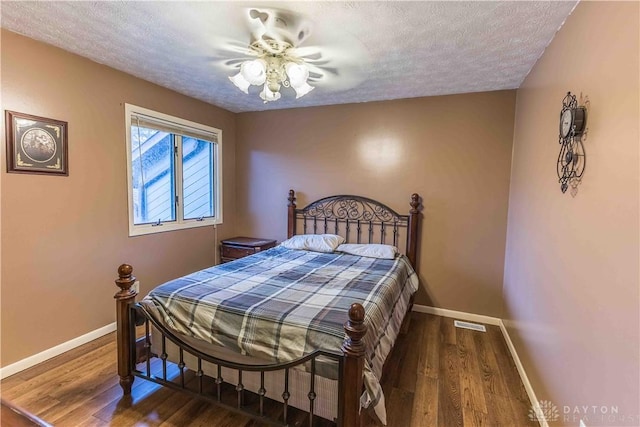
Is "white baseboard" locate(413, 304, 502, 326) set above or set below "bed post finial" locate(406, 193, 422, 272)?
below

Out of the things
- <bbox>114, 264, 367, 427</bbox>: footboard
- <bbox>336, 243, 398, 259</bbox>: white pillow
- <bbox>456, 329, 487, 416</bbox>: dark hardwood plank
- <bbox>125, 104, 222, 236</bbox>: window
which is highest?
<bbox>125, 104, 222, 236</bbox>: window

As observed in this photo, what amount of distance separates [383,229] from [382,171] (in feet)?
2.22

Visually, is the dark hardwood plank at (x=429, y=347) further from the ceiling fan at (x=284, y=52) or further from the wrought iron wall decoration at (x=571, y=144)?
the ceiling fan at (x=284, y=52)

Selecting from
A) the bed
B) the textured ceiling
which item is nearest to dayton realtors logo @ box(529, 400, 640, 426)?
the bed

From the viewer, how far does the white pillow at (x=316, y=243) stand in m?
3.45

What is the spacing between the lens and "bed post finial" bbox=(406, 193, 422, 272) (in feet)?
11.1

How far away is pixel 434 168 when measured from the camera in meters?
3.35

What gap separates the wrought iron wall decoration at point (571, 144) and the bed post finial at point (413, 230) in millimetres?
1654

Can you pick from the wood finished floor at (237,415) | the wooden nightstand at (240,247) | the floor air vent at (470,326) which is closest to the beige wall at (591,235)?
the wood finished floor at (237,415)

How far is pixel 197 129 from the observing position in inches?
144

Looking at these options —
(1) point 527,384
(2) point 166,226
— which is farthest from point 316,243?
(1) point 527,384

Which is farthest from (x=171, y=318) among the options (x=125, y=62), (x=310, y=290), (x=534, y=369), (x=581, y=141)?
(x=581, y=141)

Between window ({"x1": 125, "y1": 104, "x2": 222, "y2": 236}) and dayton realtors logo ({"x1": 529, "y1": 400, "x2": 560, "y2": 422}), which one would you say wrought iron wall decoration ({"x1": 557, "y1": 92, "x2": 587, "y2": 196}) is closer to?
dayton realtors logo ({"x1": 529, "y1": 400, "x2": 560, "y2": 422})

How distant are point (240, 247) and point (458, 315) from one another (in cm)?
265
